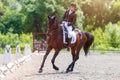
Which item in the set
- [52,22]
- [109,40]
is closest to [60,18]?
[109,40]

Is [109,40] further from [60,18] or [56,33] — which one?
[56,33]

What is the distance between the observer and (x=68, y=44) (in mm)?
14250

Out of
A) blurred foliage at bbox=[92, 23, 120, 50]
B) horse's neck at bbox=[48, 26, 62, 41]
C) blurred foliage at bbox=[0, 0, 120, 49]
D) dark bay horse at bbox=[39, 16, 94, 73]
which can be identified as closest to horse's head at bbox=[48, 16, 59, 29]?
dark bay horse at bbox=[39, 16, 94, 73]

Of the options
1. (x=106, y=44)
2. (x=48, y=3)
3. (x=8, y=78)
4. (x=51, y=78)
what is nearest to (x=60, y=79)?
(x=51, y=78)

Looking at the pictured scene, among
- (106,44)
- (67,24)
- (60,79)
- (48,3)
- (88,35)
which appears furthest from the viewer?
(48,3)

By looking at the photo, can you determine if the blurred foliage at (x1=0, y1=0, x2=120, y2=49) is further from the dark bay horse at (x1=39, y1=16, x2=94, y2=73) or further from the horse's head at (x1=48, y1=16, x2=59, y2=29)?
the horse's head at (x1=48, y1=16, x2=59, y2=29)

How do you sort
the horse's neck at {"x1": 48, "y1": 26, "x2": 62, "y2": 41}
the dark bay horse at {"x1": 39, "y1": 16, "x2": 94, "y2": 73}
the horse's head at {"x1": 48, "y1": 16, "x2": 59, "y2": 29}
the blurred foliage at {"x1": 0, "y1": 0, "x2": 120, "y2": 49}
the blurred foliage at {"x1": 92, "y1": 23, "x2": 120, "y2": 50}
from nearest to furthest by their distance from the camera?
the horse's head at {"x1": 48, "y1": 16, "x2": 59, "y2": 29}
the dark bay horse at {"x1": 39, "y1": 16, "x2": 94, "y2": 73}
the horse's neck at {"x1": 48, "y1": 26, "x2": 62, "y2": 41}
the blurred foliage at {"x1": 92, "y1": 23, "x2": 120, "y2": 50}
the blurred foliage at {"x1": 0, "y1": 0, "x2": 120, "y2": 49}

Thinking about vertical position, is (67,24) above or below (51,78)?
above

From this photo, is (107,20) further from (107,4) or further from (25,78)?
(25,78)

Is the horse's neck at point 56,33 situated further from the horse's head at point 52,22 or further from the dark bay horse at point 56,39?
the horse's head at point 52,22

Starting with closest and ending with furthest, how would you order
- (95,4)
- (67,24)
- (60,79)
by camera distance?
(60,79), (67,24), (95,4)

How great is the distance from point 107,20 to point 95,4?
3496 mm

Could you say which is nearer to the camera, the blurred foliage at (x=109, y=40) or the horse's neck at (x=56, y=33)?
the horse's neck at (x=56, y=33)

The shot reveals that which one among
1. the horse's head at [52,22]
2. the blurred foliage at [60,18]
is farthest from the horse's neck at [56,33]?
the blurred foliage at [60,18]
